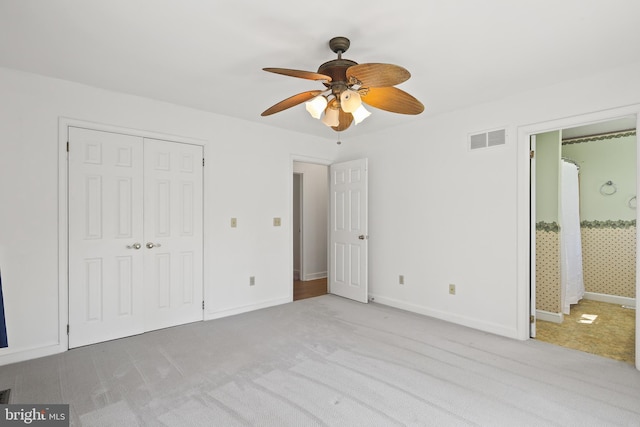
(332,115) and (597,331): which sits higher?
(332,115)

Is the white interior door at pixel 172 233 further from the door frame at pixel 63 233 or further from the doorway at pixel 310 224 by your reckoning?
the doorway at pixel 310 224

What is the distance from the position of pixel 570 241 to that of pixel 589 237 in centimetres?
80

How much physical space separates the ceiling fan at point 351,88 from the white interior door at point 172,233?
160cm

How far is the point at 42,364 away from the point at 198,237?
1.64m

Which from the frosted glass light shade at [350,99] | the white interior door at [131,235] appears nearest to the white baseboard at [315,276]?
the white interior door at [131,235]

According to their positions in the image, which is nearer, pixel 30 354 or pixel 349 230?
pixel 30 354

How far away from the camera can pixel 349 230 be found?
182 inches

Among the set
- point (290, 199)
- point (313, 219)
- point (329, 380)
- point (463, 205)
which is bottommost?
point (329, 380)

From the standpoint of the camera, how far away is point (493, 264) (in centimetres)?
333

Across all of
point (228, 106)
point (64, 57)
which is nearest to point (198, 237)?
point (228, 106)

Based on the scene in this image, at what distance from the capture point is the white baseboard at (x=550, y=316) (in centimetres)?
362

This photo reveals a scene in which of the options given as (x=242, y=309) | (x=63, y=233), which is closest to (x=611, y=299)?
(x=242, y=309)

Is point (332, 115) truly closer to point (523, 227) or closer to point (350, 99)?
point (350, 99)

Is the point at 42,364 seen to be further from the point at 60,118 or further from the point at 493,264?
the point at 493,264
